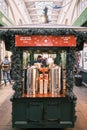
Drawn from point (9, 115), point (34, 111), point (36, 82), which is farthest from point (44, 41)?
point (9, 115)

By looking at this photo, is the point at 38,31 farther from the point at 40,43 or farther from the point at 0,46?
the point at 0,46

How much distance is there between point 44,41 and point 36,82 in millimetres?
892

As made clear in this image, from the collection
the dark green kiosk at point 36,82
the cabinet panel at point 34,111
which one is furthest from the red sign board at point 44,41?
the cabinet panel at point 34,111

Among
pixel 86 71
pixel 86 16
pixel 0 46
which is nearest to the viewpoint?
pixel 86 16

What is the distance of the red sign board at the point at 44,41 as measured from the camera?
5629 millimetres

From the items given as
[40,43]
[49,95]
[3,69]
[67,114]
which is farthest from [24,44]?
[3,69]

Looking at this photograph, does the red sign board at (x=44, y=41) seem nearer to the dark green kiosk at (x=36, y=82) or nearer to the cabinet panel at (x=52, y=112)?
the dark green kiosk at (x=36, y=82)

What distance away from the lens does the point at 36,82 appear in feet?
19.8

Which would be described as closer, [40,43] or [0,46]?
[40,43]

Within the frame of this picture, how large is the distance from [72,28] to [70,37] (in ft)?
0.60

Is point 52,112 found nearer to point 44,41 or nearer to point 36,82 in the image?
point 36,82

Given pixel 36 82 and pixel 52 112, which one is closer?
pixel 52 112

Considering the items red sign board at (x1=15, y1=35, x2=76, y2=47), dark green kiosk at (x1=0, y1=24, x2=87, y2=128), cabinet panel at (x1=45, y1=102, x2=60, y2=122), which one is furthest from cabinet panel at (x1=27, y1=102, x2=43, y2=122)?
red sign board at (x1=15, y1=35, x2=76, y2=47)

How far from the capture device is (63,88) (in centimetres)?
603
